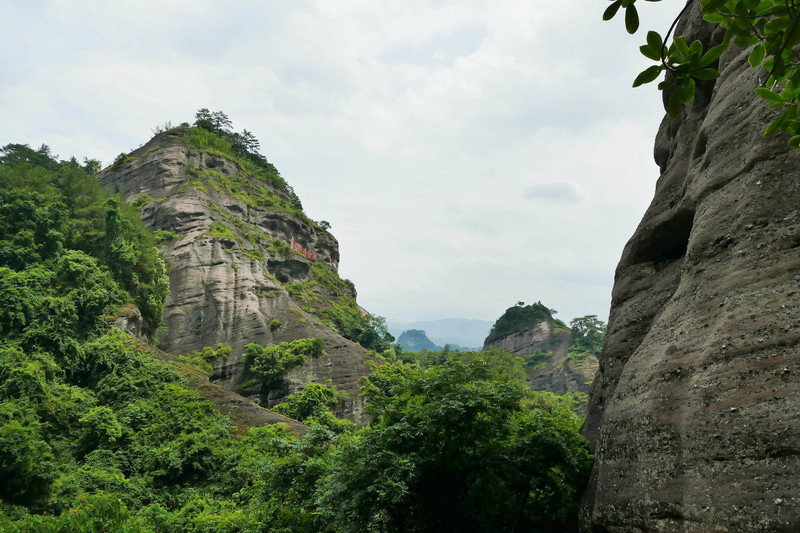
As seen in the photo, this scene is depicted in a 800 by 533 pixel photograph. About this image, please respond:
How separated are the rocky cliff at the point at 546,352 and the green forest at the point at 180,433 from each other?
35511 millimetres

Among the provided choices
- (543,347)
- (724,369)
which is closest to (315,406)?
(724,369)

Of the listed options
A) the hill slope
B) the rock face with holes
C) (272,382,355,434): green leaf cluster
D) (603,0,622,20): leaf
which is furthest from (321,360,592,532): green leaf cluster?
the hill slope

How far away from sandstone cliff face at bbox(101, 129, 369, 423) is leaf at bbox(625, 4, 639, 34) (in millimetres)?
A: 35507

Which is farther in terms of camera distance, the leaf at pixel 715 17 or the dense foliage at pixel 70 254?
the dense foliage at pixel 70 254

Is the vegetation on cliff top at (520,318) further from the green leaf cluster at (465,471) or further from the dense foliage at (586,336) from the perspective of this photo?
the green leaf cluster at (465,471)

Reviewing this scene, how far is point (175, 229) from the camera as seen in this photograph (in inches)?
1805

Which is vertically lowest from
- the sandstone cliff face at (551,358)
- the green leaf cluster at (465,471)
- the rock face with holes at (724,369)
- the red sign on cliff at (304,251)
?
the green leaf cluster at (465,471)

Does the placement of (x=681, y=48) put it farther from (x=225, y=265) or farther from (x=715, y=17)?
(x=225, y=265)

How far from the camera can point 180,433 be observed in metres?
22.2

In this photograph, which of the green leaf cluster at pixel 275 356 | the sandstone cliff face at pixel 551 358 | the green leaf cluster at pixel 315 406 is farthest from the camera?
the sandstone cliff face at pixel 551 358

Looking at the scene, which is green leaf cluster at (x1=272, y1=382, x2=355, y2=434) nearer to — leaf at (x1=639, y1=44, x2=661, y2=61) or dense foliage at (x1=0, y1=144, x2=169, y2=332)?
dense foliage at (x1=0, y1=144, x2=169, y2=332)

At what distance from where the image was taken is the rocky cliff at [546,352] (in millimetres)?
Result: 63938

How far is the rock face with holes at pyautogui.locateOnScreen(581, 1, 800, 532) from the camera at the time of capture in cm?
492

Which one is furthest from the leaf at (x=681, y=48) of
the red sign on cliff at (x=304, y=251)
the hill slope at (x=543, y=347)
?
the hill slope at (x=543, y=347)
